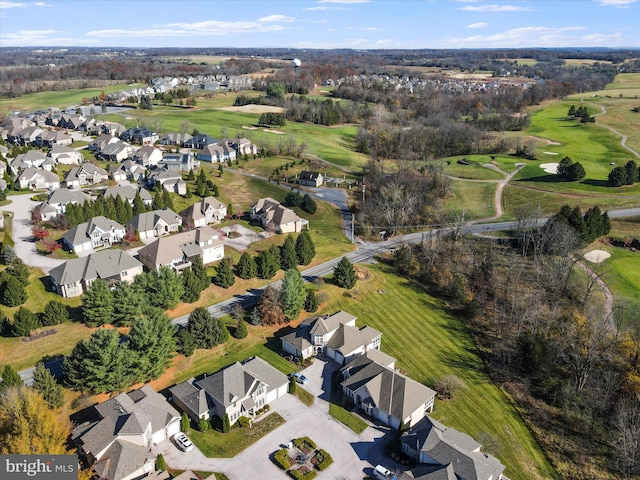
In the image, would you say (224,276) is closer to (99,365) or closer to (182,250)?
(182,250)

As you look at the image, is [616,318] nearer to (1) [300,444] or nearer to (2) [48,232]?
(1) [300,444]

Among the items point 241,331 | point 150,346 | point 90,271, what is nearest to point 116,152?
point 90,271

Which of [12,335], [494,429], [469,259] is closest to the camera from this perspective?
[494,429]

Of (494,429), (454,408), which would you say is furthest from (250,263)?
(494,429)

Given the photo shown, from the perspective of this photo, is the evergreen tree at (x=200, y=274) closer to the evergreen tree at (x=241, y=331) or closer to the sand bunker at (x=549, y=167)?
the evergreen tree at (x=241, y=331)

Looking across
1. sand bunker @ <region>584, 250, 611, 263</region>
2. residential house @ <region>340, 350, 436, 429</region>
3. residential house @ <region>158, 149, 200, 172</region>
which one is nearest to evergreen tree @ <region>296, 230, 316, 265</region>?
residential house @ <region>340, 350, 436, 429</region>

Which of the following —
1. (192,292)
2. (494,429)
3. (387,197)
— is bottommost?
(494,429)

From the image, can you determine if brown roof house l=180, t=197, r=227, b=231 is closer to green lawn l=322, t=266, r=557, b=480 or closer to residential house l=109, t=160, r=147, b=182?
residential house l=109, t=160, r=147, b=182
